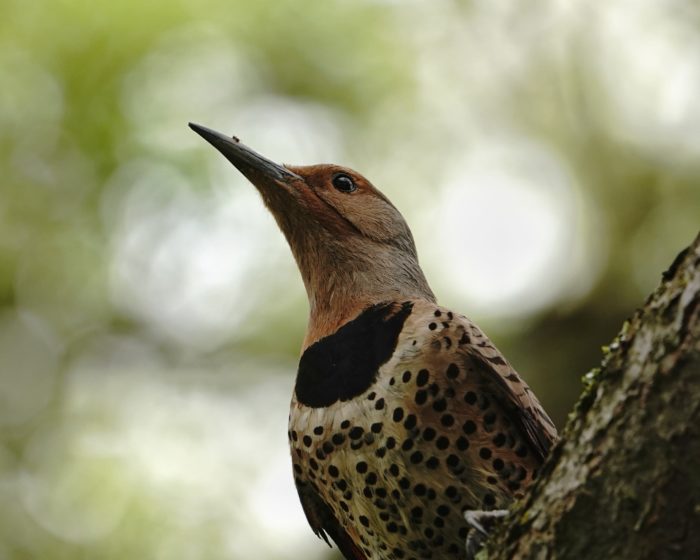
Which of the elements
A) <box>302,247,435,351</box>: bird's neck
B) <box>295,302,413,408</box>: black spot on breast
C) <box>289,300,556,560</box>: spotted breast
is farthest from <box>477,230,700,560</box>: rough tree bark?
<box>302,247,435,351</box>: bird's neck

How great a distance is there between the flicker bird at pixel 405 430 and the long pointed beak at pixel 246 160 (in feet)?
2.80

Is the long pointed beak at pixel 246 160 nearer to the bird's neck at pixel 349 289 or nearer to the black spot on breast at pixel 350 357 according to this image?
the bird's neck at pixel 349 289

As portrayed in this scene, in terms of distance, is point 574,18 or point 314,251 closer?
point 314,251

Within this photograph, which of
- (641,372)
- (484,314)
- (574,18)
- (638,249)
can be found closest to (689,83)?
(574,18)

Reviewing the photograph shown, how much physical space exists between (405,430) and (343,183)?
1811 mm

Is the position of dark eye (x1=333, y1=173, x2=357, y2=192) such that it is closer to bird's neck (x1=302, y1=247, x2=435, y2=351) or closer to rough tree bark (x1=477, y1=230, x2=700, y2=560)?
bird's neck (x1=302, y1=247, x2=435, y2=351)

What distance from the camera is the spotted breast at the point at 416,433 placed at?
4023mm

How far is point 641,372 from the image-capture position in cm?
251

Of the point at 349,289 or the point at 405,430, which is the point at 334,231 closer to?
the point at 349,289

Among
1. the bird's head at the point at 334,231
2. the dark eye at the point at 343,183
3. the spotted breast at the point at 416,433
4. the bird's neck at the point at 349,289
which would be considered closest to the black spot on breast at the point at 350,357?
the spotted breast at the point at 416,433

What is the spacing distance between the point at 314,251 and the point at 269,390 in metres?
3.81

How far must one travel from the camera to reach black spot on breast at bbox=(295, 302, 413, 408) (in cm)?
429

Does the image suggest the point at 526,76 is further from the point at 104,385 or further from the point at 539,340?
the point at 104,385

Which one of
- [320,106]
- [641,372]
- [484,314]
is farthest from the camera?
[320,106]
